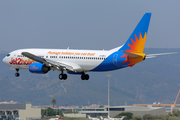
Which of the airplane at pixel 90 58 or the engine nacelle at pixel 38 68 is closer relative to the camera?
the airplane at pixel 90 58

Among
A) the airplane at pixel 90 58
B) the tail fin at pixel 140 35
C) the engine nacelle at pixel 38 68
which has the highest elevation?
the tail fin at pixel 140 35

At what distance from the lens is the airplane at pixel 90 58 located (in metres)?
66.8

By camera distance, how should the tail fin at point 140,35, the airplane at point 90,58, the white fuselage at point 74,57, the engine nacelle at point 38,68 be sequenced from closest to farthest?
the tail fin at point 140,35, the airplane at point 90,58, the white fuselage at point 74,57, the engine nacelle at point 38,68

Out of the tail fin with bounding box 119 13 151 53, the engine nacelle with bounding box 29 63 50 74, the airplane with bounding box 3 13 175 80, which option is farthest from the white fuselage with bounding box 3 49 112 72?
the tail fin with bounding box 119 13 151 53

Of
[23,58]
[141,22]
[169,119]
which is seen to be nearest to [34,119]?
[169,119]

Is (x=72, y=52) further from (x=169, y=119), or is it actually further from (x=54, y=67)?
(x=169, y=119)

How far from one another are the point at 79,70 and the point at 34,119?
128734 millimetres

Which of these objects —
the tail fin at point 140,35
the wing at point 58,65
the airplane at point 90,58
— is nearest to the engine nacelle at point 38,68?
the airplane at point 90,58

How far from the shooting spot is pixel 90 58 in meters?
69.4

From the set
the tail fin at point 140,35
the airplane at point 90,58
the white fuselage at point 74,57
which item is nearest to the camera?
the tail fin at point 140,35

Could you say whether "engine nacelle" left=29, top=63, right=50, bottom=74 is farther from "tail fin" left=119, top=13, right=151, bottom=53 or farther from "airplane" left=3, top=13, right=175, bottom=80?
"tail fin" left=119, top=13, right=151, bottom=53

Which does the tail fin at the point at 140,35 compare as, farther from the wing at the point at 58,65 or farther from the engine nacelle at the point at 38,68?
the engine nacelle at the point at 38,68

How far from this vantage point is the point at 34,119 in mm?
194375

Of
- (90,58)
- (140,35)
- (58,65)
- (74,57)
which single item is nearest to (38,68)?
(58,65)
